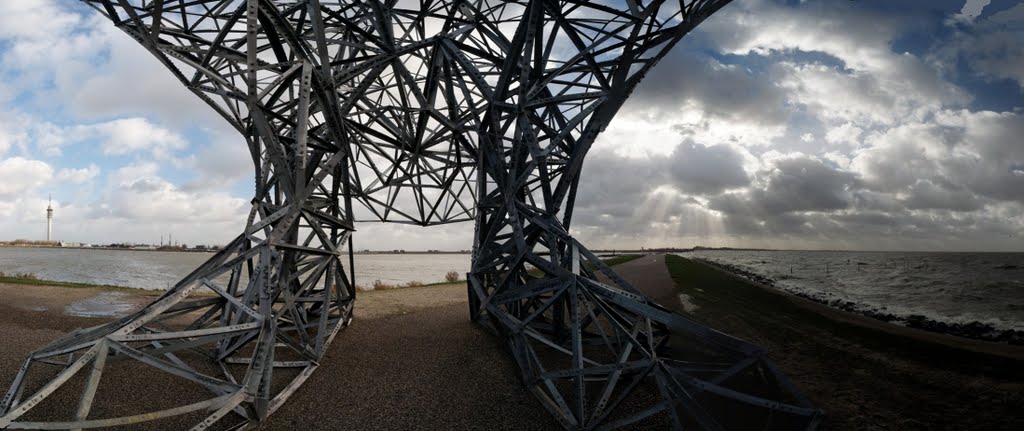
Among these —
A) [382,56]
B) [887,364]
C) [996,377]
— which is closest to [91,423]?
[382,56]

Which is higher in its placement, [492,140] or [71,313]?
[492,140]

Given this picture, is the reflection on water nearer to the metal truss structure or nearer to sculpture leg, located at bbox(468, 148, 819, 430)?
the metal truss structure

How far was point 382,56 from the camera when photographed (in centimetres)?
964

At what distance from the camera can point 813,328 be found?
50.0 feet

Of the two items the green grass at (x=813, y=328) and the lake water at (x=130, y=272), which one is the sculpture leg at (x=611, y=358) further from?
the lake water at (x=130, y=272)

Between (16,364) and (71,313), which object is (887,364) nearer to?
(16,364)

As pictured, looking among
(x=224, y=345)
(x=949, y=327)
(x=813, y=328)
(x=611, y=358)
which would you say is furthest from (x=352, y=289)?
(x=949, y=327)

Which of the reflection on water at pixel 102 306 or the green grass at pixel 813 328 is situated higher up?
the reflection on water at pixel 102 306

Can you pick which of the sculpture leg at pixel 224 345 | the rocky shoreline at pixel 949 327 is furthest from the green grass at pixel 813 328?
the sculpture leg at pixel 224 345

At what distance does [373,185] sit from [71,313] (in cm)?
1088

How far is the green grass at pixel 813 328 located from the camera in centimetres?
1096

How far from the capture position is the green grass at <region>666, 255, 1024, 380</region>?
10961 millimetres

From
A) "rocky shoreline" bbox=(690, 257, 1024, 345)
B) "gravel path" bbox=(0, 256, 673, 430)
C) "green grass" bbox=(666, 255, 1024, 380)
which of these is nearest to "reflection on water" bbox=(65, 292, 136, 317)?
"gravel path" bbox=(0, 256, 673, 430)

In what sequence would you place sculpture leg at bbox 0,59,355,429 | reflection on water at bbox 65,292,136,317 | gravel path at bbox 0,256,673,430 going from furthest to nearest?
1. reflection on water at bbox 65,292,136,317
2. gravel path at bbox 0,256,673,430
3. sculpture leg at bbox 0,59,355,429
